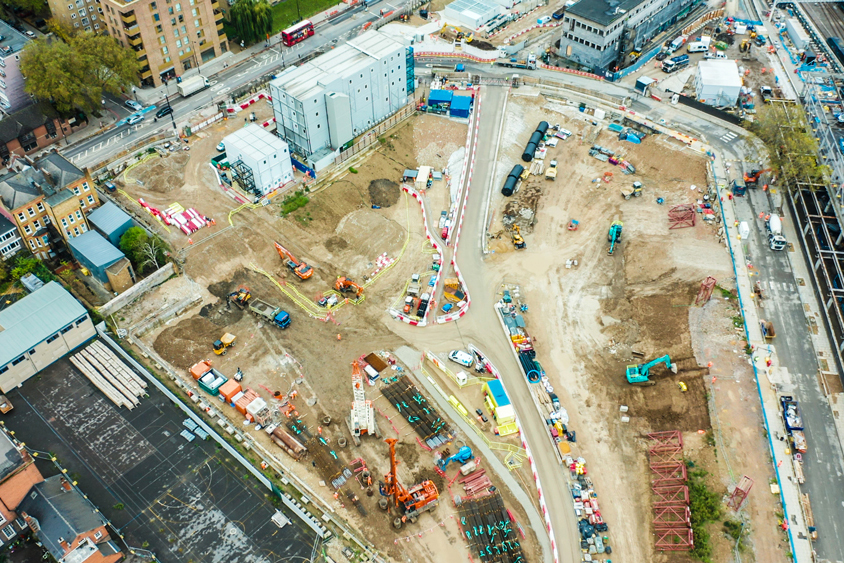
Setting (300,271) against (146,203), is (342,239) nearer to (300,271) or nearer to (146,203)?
(300,271)

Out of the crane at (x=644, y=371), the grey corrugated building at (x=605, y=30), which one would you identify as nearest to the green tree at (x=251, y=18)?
the grey corrugated building at (x=605, y=30)

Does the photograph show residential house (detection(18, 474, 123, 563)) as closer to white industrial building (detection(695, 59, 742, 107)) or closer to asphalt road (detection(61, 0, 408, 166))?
asphalt road (detection(61, 0, 408, 166))

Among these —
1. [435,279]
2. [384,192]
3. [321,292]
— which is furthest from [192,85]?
[435,279]

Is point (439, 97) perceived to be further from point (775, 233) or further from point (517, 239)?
point (775, 233)

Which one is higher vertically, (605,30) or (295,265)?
(605,30)

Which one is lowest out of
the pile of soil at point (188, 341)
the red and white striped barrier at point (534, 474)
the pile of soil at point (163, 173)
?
the red and white striped barrier at point (534, 474)

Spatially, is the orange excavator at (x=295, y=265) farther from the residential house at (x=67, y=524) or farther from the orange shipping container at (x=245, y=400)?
the residential house at (x=67, y=524)
